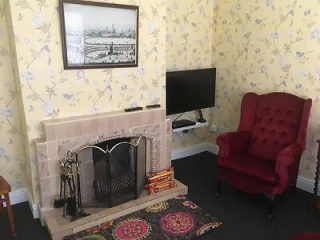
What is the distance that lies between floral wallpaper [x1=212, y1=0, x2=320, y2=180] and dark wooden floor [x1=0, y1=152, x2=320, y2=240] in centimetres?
51

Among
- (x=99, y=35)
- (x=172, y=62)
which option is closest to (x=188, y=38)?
(x=172, y=62)

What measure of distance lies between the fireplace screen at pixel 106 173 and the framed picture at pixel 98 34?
0.72 m

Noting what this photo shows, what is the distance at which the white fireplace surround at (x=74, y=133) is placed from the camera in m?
2.26

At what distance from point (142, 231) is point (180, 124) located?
137 centimetres

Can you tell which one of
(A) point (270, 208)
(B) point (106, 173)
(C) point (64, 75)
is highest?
(C) point (64, 75)

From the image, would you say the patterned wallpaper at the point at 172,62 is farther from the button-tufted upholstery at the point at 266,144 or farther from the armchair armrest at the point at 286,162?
the armchair armrest at the point at 286,162

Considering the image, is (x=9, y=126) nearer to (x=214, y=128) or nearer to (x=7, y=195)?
(x=7, y=195)

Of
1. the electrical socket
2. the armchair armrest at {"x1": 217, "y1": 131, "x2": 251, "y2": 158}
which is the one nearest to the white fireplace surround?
the armchair armrest at {"x1": 217, "y1": 131, "x2": 251, "y2": 158}

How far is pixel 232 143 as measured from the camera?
2.78 m

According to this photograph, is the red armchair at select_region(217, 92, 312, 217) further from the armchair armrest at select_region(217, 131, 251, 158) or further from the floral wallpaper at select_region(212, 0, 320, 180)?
the floral wallpaper at select_region(212, 0, 320, 180)

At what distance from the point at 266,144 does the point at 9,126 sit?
246 centimetres

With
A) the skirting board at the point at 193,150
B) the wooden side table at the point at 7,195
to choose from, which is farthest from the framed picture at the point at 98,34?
the skirting board at the point at 193,150

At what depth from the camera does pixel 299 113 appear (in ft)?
8.83

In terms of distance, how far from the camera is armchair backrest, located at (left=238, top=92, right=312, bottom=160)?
2.67 m
